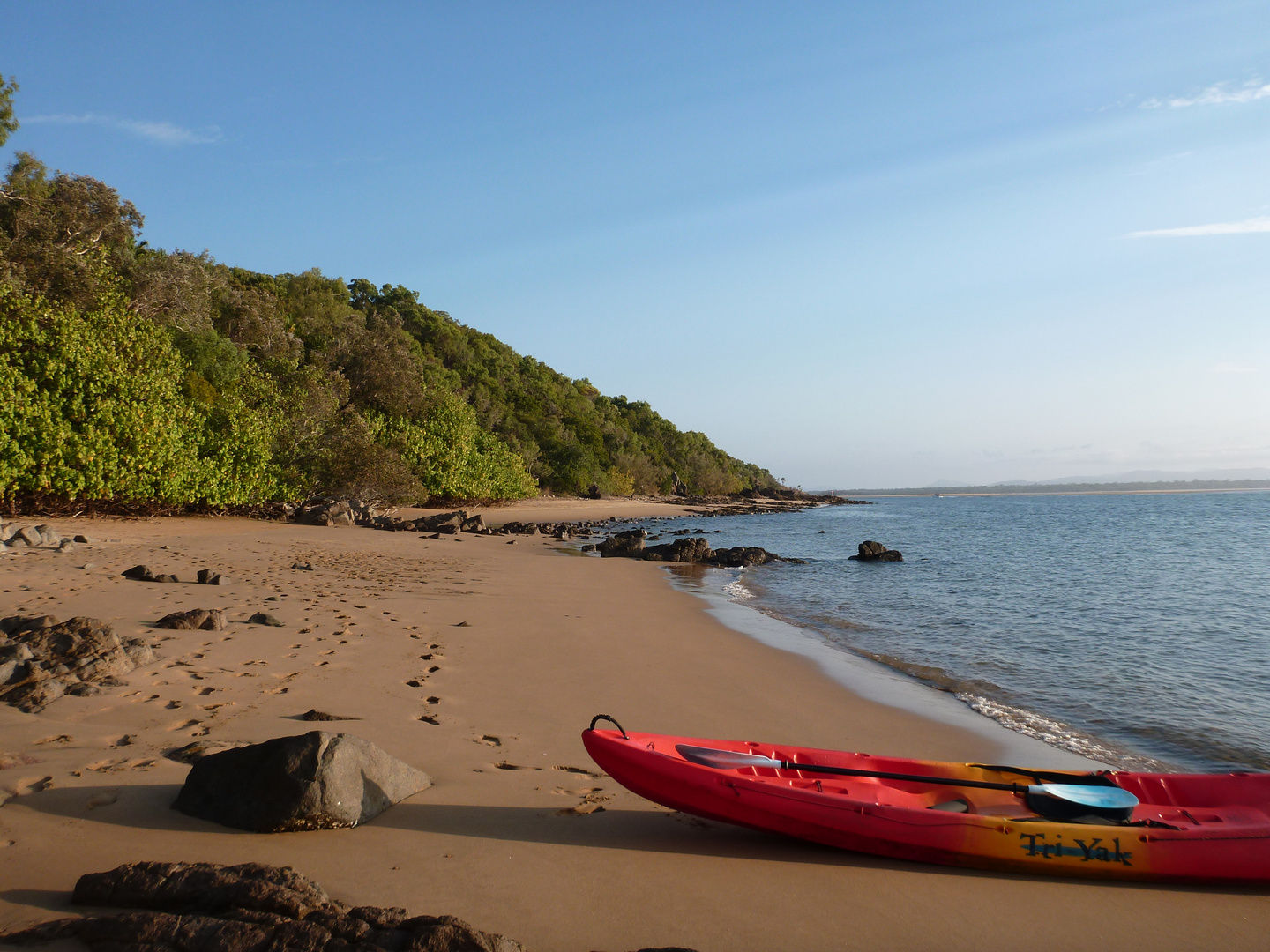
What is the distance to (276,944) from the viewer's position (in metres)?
2.60

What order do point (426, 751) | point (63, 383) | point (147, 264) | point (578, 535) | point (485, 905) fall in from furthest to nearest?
1. point (578, 535)
2. point (147, 264)
3. point (63, 383)
4. point (426, 751)
5. point (485, 905)

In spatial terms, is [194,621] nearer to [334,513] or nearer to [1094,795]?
[1094,795]

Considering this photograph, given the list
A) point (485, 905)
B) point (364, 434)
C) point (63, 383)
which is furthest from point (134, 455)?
point (485, 905)

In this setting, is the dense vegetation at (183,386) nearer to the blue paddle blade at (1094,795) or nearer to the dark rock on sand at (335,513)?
the dark rock on sand at (335,513)

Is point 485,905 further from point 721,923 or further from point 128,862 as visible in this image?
point 128,862

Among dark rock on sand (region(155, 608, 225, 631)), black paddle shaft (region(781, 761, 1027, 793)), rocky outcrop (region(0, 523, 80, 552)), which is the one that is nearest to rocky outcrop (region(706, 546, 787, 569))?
rocky outcrop (region(0, 523, 80, 552))

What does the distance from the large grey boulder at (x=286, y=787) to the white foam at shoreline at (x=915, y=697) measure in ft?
18.2

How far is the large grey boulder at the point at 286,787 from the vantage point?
12.4 feet

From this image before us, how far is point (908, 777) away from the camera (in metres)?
4.68

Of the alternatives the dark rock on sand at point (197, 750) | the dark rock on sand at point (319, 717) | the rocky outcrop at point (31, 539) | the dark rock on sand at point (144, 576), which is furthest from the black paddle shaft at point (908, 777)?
the rocky outcrop at point (31, 539)

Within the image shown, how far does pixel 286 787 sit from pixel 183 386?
25.3 meters

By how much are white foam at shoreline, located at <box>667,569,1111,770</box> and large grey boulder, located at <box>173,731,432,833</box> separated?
5.55 meters

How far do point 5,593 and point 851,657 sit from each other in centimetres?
1164

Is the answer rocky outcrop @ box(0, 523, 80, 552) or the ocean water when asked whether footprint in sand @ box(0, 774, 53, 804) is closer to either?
A: the ocean water
